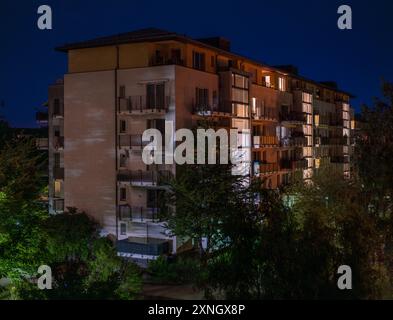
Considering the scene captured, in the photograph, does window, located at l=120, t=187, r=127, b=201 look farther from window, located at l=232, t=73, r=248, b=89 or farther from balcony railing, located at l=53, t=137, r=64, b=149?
window, located at l=232, t=73, r=248, b=89

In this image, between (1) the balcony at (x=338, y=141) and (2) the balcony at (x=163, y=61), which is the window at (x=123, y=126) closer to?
(2) the balcony at (x=163, y=61)

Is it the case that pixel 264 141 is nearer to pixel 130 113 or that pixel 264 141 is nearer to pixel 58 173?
pixel 130 113

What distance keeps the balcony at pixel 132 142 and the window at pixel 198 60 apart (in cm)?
714

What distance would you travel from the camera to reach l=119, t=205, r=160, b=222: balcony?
3856cm

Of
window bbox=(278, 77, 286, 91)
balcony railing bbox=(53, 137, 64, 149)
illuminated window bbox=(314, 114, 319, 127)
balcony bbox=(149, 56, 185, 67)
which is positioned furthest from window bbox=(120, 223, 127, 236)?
illuminated window bbox=(314, 114, 319, 127)

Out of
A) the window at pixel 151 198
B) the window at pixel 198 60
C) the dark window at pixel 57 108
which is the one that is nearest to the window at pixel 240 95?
the window at pixel 198 60

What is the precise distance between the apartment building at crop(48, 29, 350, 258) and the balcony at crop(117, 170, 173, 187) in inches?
2.8

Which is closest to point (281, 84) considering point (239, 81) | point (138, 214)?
point (239, 81)

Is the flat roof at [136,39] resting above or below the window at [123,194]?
above

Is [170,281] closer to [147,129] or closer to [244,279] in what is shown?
[147,129]

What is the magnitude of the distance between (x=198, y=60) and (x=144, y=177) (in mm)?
10184

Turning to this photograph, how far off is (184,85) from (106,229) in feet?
39.8

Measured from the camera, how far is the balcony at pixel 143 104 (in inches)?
1500

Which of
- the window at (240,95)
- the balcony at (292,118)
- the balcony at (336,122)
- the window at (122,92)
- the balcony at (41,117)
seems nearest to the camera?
the window at (122,92)
